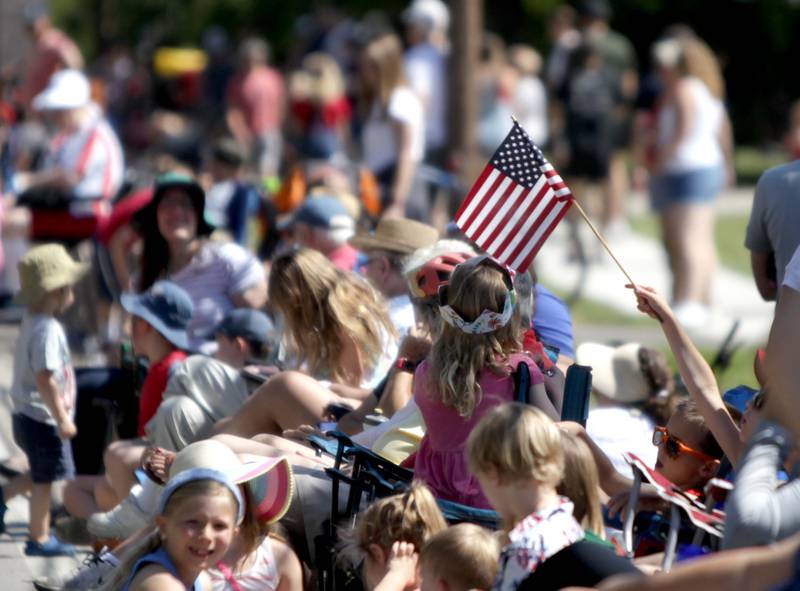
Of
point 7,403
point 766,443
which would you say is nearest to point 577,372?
point 766,443

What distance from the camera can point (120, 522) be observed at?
5738 millimetres

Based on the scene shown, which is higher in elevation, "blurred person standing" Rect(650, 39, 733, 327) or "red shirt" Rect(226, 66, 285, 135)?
"blurred person standing" Rect(650, 39, 733, 327)

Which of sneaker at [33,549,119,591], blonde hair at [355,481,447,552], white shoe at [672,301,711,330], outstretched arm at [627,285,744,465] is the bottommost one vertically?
white shoe at [672,301,711,330]

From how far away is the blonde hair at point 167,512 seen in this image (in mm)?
4445

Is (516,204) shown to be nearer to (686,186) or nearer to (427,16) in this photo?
(686,186)

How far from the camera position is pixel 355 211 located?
8680mm

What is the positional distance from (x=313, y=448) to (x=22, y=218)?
671cm

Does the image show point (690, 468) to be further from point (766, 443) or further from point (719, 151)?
point (719, 151)

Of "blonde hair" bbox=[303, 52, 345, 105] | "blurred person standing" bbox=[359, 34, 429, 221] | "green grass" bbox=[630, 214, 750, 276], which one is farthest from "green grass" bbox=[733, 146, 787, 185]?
"blurred person standing" bbox=[359, 34, 429, 221]

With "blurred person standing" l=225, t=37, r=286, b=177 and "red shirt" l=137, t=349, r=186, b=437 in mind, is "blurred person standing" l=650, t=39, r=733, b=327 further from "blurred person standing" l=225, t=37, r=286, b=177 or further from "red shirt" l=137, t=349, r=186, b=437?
"blurred person standing" l=225, t=37, r=286, b=177

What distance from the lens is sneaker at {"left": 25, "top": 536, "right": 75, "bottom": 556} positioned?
636 centimetres

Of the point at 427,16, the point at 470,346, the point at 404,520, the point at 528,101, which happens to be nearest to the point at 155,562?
the point at 404,520

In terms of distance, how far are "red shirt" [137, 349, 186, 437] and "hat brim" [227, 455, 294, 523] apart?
1665 millimetres

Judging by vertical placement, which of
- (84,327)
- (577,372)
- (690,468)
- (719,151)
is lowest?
(84,327)
